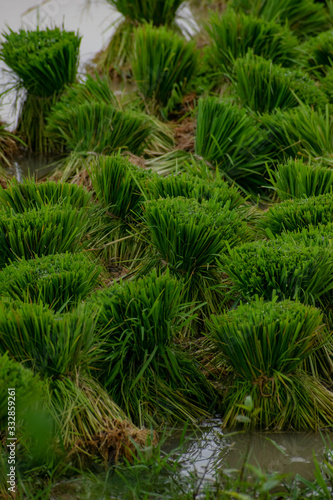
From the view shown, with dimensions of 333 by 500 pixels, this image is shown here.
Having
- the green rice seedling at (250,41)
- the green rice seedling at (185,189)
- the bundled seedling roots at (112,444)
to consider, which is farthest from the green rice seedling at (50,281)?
the green rice seedling at (250,41)

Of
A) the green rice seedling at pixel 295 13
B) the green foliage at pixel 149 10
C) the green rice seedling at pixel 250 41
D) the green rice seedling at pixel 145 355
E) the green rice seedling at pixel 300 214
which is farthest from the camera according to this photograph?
the green foliage at pixel 149 10

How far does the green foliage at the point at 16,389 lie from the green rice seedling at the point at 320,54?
10.2 feet

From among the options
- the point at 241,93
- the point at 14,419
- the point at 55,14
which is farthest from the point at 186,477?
the point at 55,14

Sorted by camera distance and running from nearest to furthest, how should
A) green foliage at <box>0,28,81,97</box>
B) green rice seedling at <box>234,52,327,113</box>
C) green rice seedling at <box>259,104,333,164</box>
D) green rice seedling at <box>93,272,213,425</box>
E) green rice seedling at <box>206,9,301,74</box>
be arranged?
1. green rice seedling at <box>93,272,213,425</box>
2. green rice seedling at <box>259,104,333,164</box>
3. green rice seedling at <box>234,52,327,113</box>
4. green foliage at <box>0,28,81,97</box>
5. green rice seedling at <box>206,9,301,74</box>

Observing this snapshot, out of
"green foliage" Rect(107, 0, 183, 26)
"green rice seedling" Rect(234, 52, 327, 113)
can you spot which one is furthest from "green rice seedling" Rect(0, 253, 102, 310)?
"green foliage" Rect(107, 0, 183, 26)

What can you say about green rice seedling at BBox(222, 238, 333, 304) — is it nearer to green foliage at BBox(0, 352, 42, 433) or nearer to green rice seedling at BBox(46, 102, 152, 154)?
green foliage at BBox(0, 352, 42, 433)

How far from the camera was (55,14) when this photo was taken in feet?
16.1

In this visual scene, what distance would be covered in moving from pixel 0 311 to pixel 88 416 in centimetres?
44

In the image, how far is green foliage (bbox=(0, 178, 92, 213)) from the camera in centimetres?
305

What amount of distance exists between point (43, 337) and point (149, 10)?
3460 mm

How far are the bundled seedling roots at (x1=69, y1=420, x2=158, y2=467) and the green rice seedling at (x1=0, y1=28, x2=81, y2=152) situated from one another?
2.51 metres

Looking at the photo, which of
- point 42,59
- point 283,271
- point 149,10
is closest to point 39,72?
point 42,59

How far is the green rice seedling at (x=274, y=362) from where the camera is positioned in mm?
2203

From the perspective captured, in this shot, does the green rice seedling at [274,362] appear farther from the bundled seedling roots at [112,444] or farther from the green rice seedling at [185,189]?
the green rice seedling at [185,189]
